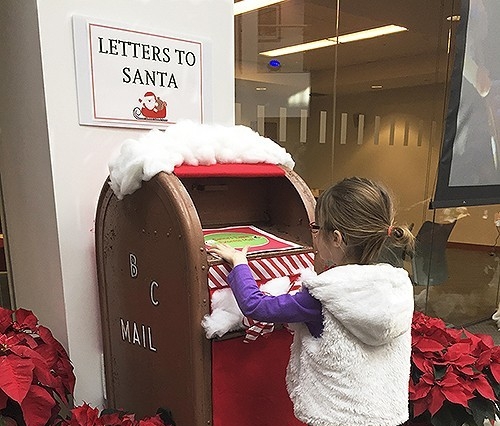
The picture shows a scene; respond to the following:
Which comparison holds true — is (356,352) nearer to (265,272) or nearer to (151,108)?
(265,272)

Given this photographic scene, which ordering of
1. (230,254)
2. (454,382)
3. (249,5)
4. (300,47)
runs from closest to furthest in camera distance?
(230,254) < (454,382) < (249,5) < (300,47)

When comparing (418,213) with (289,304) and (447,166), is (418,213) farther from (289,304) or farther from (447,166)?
(289,304)

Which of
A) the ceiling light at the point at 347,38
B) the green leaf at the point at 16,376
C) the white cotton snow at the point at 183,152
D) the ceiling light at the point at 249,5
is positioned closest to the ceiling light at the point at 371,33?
the ceiling light at the point at 347,38

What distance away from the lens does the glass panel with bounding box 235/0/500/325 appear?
3.75 m

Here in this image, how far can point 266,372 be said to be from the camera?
1267 millimetres

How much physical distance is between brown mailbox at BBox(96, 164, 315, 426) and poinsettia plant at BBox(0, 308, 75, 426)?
0.20 m

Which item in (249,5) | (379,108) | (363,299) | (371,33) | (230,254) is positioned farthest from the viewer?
(379,108)

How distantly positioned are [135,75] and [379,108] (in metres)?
4.04

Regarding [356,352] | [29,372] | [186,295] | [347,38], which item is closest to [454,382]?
[356,352]

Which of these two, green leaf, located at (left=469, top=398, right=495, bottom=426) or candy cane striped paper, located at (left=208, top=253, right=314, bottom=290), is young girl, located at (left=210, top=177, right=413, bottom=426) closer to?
candy cane striped paper, located at (left=208, top=253, right=314, bottom=290)

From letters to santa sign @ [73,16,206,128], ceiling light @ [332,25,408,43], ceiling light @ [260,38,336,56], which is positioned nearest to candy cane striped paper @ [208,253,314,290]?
letters to santa sign @ [73,16,206,128]

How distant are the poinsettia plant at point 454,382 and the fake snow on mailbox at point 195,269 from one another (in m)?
0.43

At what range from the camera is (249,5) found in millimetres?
3639

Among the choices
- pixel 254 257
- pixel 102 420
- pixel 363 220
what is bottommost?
pixel 102 420
